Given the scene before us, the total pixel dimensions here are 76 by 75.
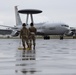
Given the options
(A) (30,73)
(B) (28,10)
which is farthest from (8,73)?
(B) (28,10)

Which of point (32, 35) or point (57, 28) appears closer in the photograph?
point (32, 35)

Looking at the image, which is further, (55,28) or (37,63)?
(55,28)

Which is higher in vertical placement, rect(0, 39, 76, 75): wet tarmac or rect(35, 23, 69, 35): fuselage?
rect(0, 39, 76, 75): wet tarmac

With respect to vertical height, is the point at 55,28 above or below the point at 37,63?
below

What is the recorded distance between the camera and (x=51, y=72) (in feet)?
29.3

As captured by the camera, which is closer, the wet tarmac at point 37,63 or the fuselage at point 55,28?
the wet tarmac at point 37,63

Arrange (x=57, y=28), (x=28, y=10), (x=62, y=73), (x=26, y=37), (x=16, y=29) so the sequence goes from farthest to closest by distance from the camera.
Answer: (x=28, y=10), (x=16, y=29), (x=57, y=28), (x=26, y=37), (x=62, y=73)

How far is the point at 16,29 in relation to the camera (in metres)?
75.4

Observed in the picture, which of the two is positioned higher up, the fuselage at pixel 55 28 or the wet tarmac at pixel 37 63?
the wet tarmac at pixel 37 63

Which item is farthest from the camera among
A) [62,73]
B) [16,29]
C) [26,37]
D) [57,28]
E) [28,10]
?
[28,10]

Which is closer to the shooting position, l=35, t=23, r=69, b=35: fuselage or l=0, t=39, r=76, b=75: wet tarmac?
l=0, t=39, r=76, b=75: wet tarmac

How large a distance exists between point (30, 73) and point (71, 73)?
980 mm

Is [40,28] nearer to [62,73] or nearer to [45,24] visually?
[45,24]

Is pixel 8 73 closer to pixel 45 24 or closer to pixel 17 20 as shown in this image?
pixel 45 24
